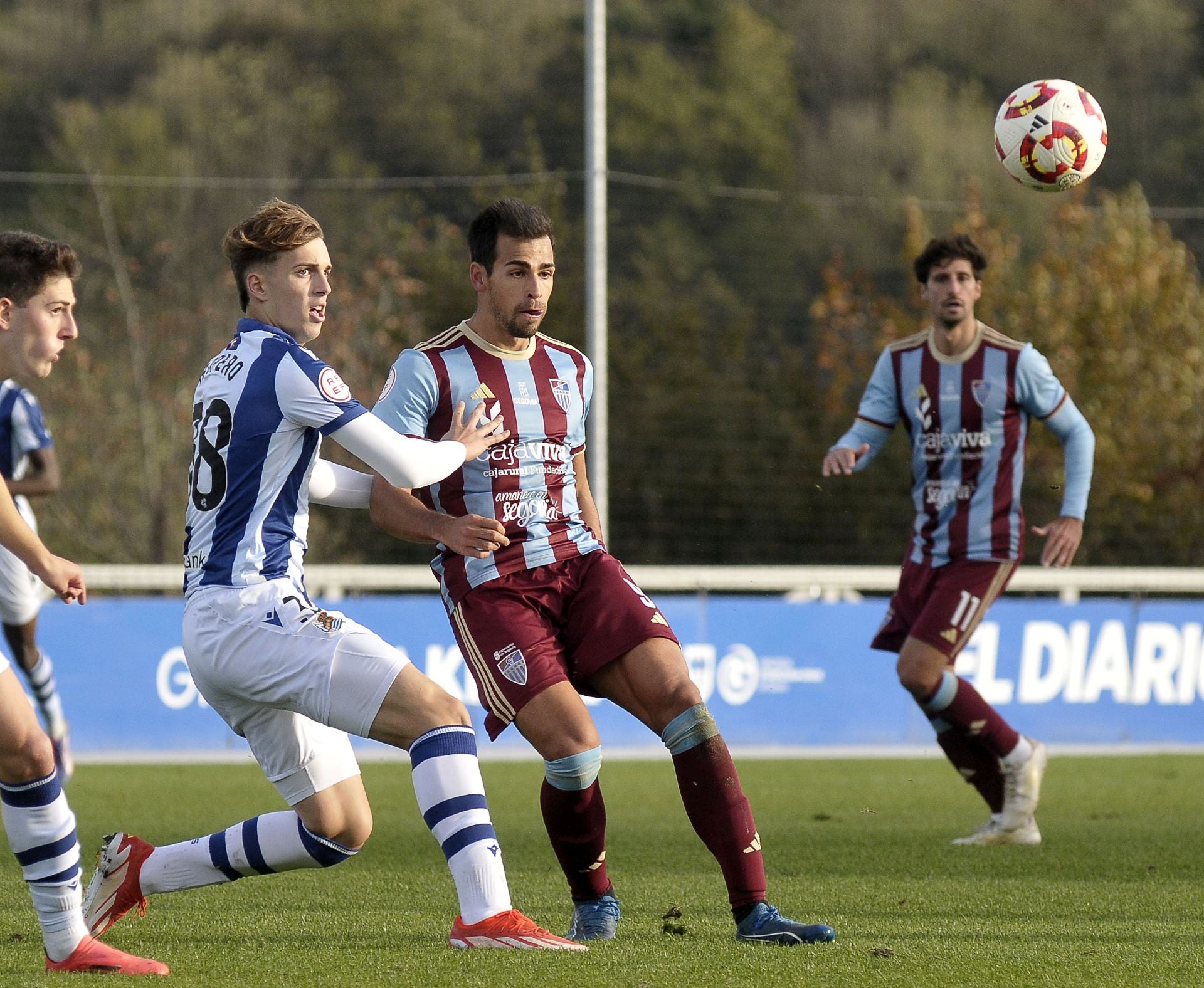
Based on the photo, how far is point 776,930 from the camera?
475 cm

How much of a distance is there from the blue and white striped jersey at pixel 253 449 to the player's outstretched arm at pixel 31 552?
43 centimetres

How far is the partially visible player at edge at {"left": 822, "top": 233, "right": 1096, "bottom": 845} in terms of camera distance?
7.54 meters

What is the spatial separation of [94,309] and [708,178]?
12.1 meters

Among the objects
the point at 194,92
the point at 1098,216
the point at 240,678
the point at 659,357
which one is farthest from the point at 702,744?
the point at 1098,216

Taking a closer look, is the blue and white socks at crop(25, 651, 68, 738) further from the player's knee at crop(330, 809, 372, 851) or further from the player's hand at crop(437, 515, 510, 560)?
the player's hand at crop(437, 515, 510, 560)

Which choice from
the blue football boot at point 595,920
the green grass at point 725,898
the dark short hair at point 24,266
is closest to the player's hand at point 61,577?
the dark short hair at point 24,266

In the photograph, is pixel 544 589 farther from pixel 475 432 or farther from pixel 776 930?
pixel 776 930

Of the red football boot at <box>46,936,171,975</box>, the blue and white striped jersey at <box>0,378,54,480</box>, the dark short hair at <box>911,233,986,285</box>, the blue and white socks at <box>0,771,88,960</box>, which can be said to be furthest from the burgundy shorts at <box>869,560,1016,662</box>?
the blue and white striped jersey at <box>0,378,54,480</box>

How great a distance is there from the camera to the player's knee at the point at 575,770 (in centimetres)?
502

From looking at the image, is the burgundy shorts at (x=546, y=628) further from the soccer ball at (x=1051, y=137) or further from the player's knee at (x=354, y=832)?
the soccer ball at (x=1051, y=137)

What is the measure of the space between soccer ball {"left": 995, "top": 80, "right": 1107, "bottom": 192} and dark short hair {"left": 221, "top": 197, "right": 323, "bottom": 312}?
3.49 metres

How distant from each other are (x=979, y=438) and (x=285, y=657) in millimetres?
4183

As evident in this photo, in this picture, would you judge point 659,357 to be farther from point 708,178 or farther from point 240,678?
point 240,678

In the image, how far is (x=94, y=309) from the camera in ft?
79.6
